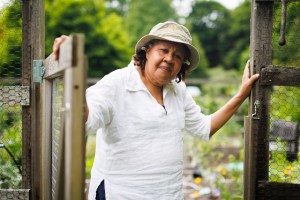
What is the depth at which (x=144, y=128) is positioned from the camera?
88.9 inches

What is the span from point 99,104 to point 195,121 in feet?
2.96

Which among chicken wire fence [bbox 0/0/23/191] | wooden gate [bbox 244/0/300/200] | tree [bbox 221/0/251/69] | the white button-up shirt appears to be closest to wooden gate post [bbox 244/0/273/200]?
wooden gate [bbox 244/0/300/200]

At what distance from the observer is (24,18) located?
7.82 ft

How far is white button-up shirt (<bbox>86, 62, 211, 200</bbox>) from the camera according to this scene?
2221 mm

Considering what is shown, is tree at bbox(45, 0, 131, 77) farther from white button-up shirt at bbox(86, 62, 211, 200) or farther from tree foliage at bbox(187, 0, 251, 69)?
white button-up shirt at bbox(86, 62, 211, 200)

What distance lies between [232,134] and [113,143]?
8.12 meters

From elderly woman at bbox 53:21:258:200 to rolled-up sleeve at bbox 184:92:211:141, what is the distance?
210 millimetres

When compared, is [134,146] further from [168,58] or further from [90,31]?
[90,31]

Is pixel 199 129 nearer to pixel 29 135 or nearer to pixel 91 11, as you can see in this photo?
pixel 29 135

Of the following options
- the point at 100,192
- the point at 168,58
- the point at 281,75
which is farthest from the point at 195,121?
the point at 100,192

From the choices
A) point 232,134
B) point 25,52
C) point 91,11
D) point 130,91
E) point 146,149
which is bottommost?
point 232,134

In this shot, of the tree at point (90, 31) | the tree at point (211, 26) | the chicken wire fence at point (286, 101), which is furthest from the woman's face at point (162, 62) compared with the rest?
the tree at point (211, 26)

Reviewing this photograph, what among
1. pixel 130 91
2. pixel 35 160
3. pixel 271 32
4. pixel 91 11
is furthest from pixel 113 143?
pixel 91 11

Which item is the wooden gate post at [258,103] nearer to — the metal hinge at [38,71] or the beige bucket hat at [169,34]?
the beige bucket hat at [169,34]
